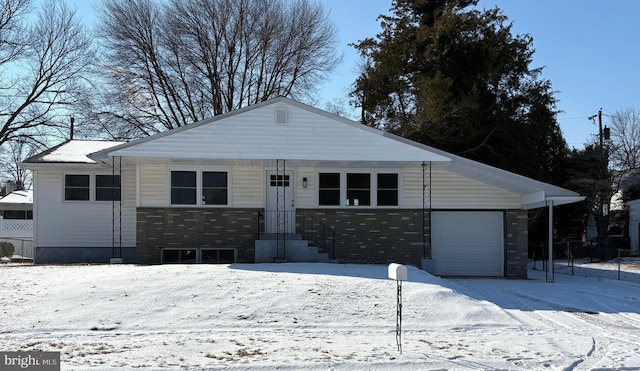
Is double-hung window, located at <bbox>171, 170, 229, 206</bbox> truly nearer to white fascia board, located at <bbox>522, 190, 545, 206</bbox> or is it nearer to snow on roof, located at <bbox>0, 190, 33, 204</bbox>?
white fascia board, located at <bbox>522, 190, 545, 206</bbox>

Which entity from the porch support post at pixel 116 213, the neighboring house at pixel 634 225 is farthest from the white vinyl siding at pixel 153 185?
the neighboring house at pixel 634 225

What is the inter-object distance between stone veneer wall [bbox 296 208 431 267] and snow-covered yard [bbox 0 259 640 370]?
13.1 ft

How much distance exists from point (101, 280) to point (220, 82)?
22.7m

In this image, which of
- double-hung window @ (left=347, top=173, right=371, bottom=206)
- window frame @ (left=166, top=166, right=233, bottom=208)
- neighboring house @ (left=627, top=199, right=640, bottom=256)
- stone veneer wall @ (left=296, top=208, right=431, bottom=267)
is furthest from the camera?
neighboring house @ (left=627, top=199, right=640, bottom=256)

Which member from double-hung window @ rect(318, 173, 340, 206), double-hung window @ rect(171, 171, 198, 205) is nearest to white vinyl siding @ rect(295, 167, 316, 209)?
double-hung window @ rect(318, 173, 340, 206)

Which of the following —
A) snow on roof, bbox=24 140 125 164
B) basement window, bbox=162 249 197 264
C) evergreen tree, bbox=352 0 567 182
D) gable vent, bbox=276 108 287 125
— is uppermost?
evergreen tree, bbox=352 0 567 182

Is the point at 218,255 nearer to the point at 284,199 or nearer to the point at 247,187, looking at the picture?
the point at 247,187

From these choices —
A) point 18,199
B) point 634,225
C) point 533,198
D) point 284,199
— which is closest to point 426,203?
point 533,198

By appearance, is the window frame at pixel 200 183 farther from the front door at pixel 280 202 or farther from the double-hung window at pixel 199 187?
the front door at pixel 280 202

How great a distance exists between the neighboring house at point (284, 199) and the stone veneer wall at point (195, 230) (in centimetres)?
3

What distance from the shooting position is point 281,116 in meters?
18.0

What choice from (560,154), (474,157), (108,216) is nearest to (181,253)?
(108,216)

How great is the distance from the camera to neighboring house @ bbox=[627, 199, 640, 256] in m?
Result: 36.0

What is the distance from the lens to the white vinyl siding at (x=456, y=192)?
20.3 m
